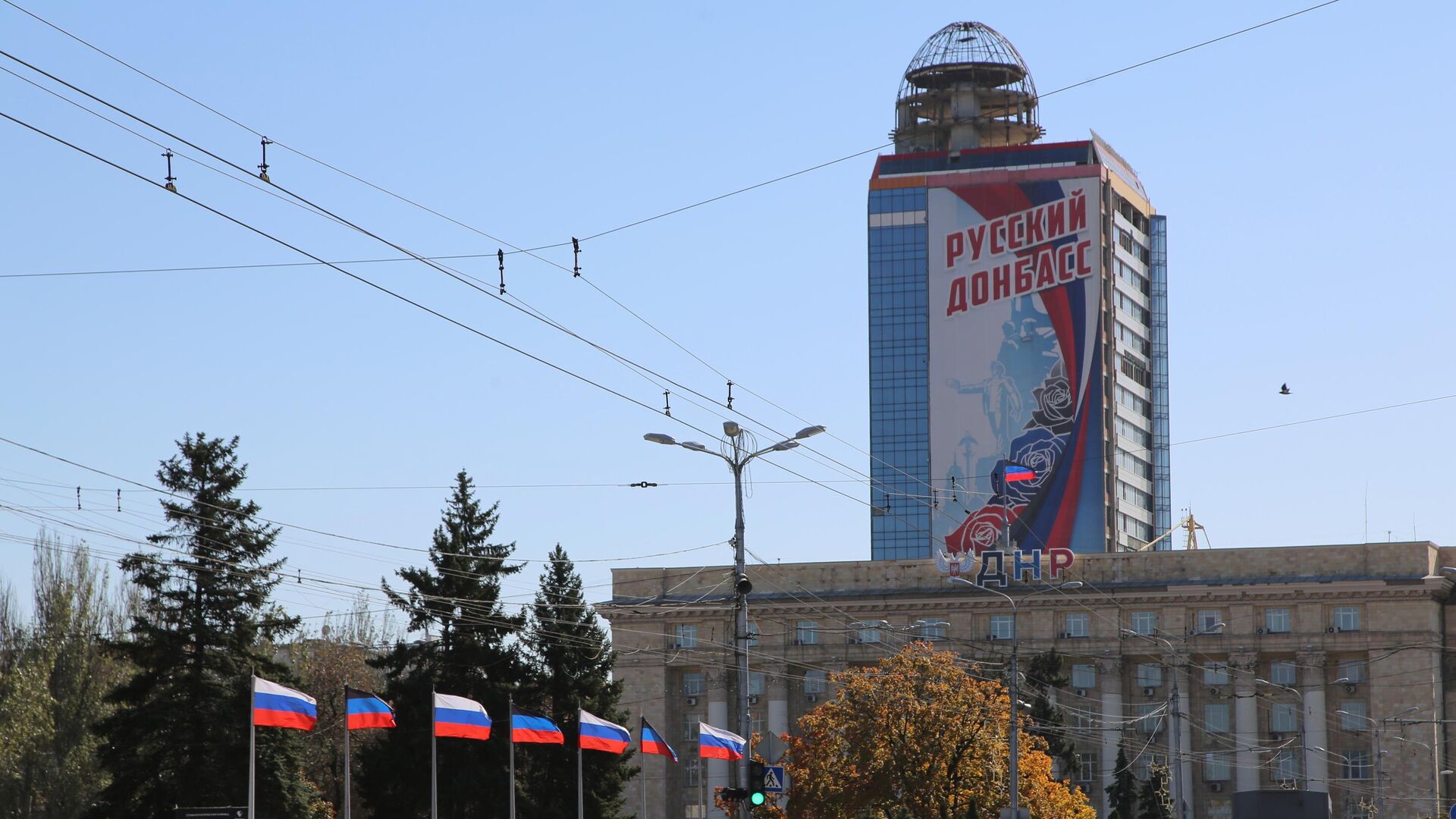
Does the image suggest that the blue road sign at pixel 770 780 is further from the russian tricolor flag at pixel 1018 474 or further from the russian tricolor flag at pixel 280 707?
the russian tricolor flag at pixel 1018 474

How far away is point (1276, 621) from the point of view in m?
112

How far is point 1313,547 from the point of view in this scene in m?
113

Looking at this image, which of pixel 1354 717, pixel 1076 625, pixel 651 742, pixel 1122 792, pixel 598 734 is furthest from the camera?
pixel 1076 625

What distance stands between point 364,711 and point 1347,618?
224 ft

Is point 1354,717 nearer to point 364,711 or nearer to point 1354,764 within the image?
point 1354,764

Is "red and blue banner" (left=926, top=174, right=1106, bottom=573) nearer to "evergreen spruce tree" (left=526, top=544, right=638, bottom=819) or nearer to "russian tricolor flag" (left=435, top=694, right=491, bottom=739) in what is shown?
"evergreen spruce tree" (left=526, top=544, right=638, bottom=819)

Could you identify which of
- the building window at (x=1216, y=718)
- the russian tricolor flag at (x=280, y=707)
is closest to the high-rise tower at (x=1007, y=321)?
the building window at (x=1216, y=718)

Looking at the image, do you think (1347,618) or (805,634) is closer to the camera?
(1347,618)

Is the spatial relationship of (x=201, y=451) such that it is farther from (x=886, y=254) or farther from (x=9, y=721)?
(x=886, y=254)

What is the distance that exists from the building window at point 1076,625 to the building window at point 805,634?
14480 millimetres

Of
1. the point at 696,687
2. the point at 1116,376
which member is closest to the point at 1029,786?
the point at 696,687

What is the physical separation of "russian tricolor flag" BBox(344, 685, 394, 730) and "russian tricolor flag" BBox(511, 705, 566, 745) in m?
6.35

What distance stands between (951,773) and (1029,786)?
3.24 meters

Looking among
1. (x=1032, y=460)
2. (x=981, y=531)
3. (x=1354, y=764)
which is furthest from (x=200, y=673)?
(x=1032, y=460)
